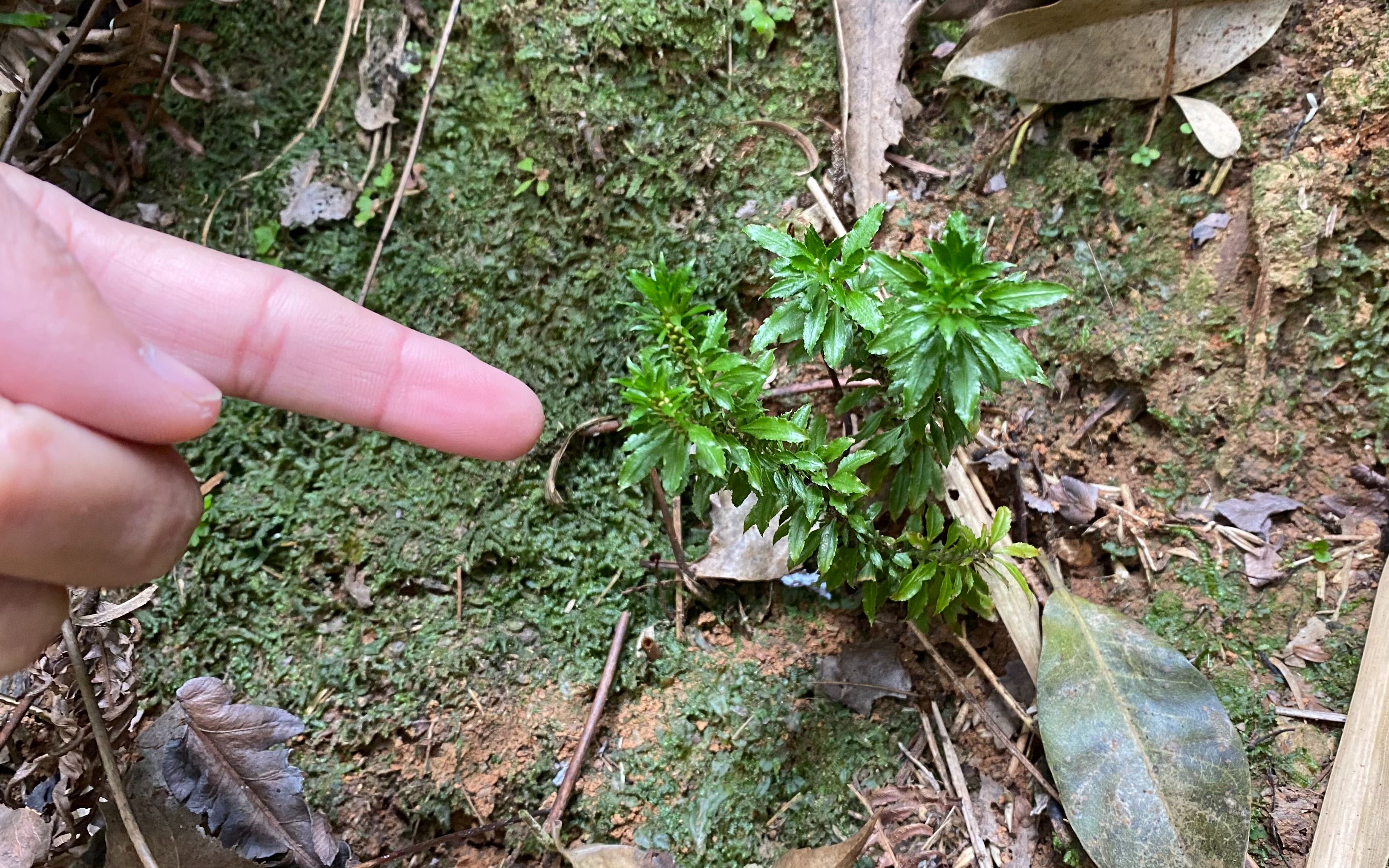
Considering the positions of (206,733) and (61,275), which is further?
(206,733)

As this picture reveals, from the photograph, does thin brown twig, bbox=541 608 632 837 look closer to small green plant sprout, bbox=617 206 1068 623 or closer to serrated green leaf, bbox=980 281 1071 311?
small green plant sprout, bbox=617 206 1068 623

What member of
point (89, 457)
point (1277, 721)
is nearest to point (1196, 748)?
point (1277, 721)

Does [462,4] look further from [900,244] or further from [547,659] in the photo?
[547,659]

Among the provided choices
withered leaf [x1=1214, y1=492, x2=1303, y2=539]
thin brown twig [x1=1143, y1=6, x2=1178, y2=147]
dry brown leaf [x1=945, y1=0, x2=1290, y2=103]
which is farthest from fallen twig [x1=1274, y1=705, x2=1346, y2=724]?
dry brown leaf [x1=945, y1=0, x2=1290, y2=103]

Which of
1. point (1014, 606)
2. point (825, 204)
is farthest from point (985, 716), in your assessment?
point (825, 204)

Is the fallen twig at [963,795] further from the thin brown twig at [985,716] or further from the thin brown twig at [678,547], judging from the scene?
the thin brown twig at [678,547]

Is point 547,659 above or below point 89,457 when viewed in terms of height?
below

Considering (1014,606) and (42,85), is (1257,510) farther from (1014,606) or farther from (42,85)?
(42,85)

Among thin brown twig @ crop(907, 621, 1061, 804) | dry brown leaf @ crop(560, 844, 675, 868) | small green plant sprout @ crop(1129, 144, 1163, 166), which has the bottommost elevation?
dry brown leaf @ crop(560, 844, 675, 868)
